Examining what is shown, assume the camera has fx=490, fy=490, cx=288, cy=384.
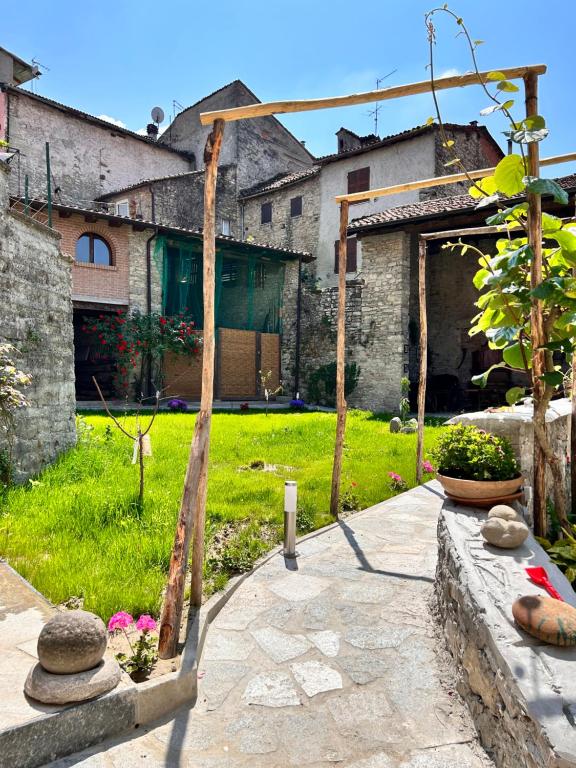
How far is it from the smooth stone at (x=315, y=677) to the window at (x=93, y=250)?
15.3m

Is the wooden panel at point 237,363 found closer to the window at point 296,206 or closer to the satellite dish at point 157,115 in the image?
the window at point 296,206

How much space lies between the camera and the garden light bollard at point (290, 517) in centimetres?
433

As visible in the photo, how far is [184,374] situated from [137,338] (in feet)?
7.10

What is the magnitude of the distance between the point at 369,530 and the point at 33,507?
11.3 ft

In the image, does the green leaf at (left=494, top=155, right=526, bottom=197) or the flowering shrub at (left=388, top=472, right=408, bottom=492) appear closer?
the green leaf at (left=494, top=155, right=526, bottom=197)

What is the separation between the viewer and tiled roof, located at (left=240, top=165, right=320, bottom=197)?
20719 millimetres

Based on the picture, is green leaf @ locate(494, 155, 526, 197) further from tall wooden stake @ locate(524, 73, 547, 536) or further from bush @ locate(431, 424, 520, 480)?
bush @ locate(431, 424, 520, 480)

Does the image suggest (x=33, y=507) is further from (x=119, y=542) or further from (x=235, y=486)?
(x=235, y=486)

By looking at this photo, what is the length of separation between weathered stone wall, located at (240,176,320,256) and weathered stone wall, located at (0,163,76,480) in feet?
48.7

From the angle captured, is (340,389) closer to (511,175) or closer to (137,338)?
(511,175)

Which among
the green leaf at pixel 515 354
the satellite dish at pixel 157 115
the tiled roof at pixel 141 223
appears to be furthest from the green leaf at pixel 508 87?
the satellite dish at pixel 157 115

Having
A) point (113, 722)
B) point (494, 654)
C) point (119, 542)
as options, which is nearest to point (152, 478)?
point (119, 542)

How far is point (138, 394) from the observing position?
16.1m

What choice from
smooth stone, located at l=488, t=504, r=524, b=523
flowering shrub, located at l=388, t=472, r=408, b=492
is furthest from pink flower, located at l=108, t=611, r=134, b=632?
flowering shrub, located at l=388, t=472, r=408, b=492
